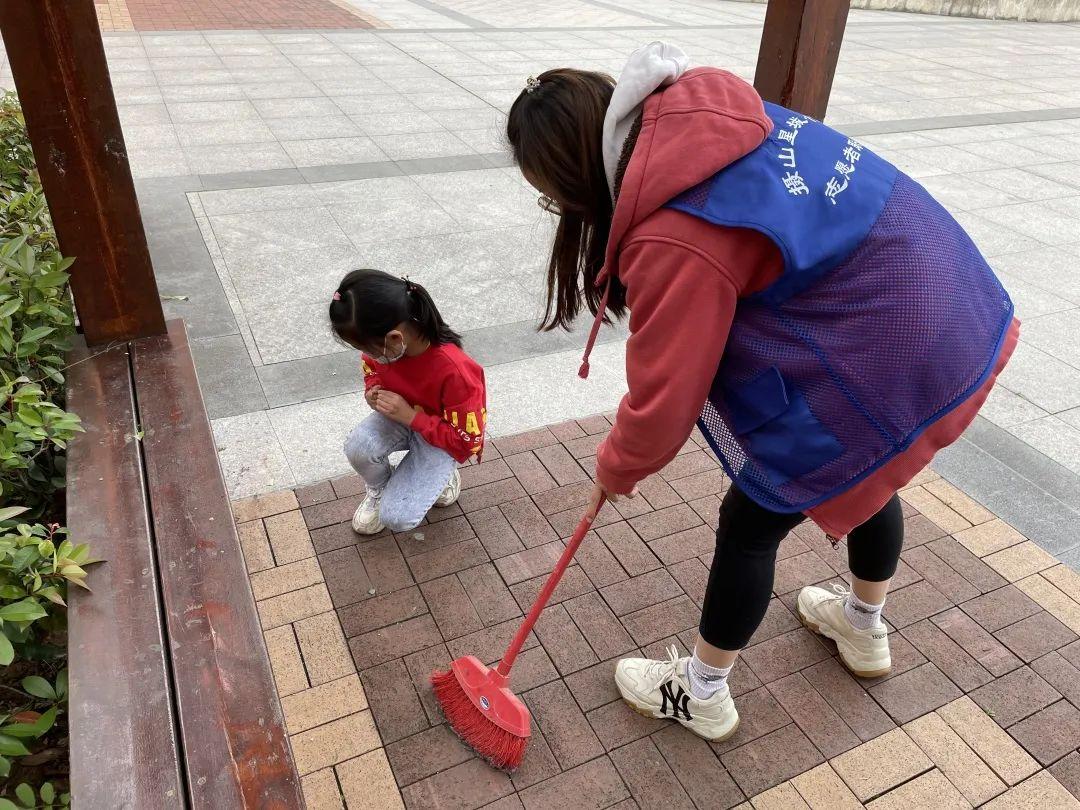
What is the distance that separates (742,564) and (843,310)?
676 mm

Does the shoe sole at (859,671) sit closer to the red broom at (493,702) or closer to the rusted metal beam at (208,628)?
the red broom at (493,702)

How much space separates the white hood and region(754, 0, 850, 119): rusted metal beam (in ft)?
4.77

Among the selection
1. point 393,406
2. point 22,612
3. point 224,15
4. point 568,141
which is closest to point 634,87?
point 568,141

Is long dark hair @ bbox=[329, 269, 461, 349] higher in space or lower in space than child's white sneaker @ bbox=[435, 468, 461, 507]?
higher

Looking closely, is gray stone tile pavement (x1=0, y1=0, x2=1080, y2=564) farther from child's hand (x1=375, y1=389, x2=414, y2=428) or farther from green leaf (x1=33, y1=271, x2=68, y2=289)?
green leaf (x1=33, y1=271, x2=68, y2=289)

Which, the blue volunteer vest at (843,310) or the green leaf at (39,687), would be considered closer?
the blue volunteer vest at (843,310)

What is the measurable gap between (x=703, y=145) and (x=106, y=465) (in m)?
1.62

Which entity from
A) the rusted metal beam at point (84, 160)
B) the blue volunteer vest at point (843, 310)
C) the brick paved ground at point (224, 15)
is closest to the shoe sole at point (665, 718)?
the blue volunteer vest at point (843, 310)

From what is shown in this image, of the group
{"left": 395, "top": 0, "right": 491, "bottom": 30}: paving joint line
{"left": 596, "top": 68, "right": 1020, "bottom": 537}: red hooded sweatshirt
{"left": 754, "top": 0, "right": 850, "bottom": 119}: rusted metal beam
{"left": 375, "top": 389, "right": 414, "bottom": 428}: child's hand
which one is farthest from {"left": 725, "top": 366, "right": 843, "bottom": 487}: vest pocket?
{"left": 395, "top": 0, "right": 491, "bottom": 30}: paving joint line

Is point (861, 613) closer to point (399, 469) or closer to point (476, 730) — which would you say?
point (476, 730)

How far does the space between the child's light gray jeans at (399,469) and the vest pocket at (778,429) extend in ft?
3.94

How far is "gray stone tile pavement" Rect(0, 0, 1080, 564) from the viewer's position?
11.1 ft

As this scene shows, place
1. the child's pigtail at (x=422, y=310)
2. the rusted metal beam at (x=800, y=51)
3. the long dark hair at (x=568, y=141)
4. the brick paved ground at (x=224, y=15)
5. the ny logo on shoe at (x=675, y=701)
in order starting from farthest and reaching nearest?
the brick paved ground at (x=224, y=15)
the rusted metal beam at (x=800, y=51)
the child's pigtail at (x=422, y=310)
the ny logo on shoe at (x=675, y=701)
the long dark hair at (x=568, y=141)

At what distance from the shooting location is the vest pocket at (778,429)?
1564 millimetres
